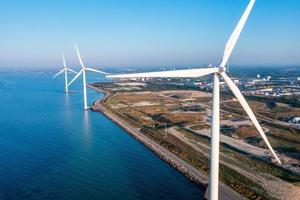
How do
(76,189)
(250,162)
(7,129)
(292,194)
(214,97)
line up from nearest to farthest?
(214,97), (292,194), (76,189), (250,162), (7,129)

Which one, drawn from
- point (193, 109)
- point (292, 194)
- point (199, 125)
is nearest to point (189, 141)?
point (199, 125)

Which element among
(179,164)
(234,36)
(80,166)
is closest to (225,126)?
(179,164)

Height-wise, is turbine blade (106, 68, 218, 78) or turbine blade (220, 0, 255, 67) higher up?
turbine blade (220, 0, 255, 67)

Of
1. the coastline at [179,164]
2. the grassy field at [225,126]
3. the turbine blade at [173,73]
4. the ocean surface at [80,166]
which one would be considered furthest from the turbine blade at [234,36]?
the ocean surface at [80,166]

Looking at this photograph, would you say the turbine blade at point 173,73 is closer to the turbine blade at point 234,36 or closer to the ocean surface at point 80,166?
the turbine blade at point 234,36

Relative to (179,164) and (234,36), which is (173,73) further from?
(179,164)

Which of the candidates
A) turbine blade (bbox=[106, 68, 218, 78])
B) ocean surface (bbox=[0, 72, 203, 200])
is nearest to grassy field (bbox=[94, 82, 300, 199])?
ocean surface (bbox=[0, 72, 203, 200])

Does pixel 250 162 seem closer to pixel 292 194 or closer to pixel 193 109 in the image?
pixel 292 194

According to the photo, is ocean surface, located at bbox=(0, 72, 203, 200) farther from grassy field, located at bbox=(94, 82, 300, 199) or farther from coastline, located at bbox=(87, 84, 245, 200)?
grassy field, located at bbox=(94, 82, 300, 199)
